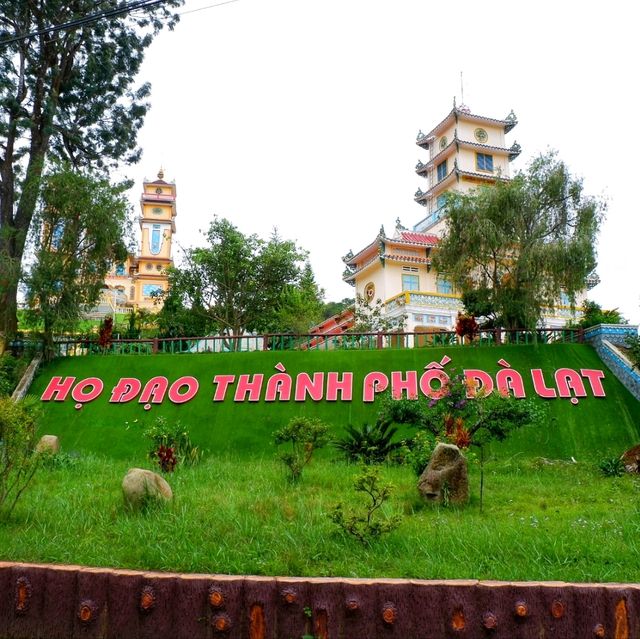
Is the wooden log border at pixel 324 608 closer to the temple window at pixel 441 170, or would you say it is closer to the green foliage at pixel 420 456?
the green foliage at pixel 420 456

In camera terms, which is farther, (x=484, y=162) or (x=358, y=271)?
(x=484, y=162)

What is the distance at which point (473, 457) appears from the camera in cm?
698

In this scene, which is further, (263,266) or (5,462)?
(263,266)

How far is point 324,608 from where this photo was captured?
3.58 meters

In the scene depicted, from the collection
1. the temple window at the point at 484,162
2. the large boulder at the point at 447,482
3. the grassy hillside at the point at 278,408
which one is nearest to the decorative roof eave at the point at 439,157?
the temple window at the point at 484,162

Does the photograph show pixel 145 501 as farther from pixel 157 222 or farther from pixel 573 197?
pixel 157 222

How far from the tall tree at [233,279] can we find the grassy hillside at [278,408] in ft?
21.5

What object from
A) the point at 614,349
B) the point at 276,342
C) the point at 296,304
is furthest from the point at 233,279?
the point at 614,349

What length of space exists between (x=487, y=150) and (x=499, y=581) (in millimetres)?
25284

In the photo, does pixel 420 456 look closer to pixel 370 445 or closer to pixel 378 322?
pixel 370 445

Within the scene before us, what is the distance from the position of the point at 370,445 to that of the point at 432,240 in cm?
1554

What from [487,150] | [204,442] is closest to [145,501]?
[204,442]

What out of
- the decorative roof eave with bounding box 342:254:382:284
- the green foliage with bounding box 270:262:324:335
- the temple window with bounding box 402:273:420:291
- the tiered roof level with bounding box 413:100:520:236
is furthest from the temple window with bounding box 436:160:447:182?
the green foliage with bounding box 270:262:324:335

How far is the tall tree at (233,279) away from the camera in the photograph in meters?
20.1
